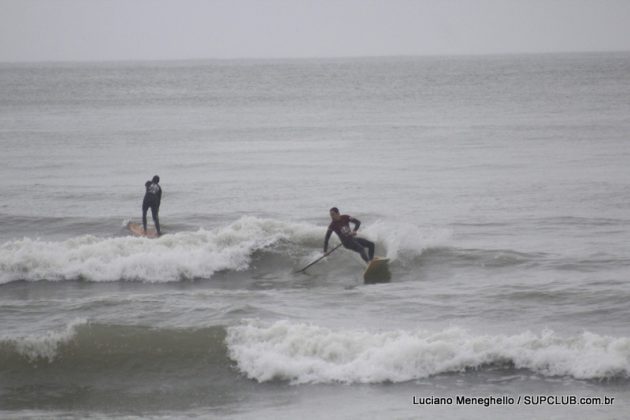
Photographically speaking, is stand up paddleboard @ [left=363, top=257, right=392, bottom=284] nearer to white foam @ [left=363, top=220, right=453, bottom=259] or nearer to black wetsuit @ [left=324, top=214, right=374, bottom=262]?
black wetsuit @ [left=324, top=214, right=374, bottom=262]

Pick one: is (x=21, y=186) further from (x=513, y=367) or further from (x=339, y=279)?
(x=513, y=367)

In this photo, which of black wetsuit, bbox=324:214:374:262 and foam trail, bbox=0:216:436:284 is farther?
foam trail, bbox=0:216:436:284

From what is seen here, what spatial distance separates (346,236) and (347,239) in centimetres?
8

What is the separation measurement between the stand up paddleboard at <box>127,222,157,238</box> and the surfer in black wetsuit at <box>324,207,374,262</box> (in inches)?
220

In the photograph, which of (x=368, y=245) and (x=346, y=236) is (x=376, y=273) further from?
(x=346, y=236)

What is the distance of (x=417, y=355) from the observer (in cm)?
1244

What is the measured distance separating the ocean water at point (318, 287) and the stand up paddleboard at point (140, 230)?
0.66 meters

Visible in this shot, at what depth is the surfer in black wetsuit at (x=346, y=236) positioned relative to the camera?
18000 mm

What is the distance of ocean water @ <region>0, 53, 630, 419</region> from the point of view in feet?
39.2

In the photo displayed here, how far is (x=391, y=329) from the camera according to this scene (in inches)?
552

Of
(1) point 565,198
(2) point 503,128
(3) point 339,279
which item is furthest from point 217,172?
(2) point 503,128

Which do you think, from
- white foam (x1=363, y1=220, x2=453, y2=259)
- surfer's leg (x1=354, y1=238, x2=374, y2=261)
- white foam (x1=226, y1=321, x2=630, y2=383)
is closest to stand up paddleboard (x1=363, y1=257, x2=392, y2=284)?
surfer's leg (x1=354, y1=238, x2=374, y2=261)

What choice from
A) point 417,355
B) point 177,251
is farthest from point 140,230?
point 417,355

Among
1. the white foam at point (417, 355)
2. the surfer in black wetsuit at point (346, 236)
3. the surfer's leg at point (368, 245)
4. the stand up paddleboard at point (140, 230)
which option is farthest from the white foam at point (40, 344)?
the stand up paddleboard at point (140, 230)
